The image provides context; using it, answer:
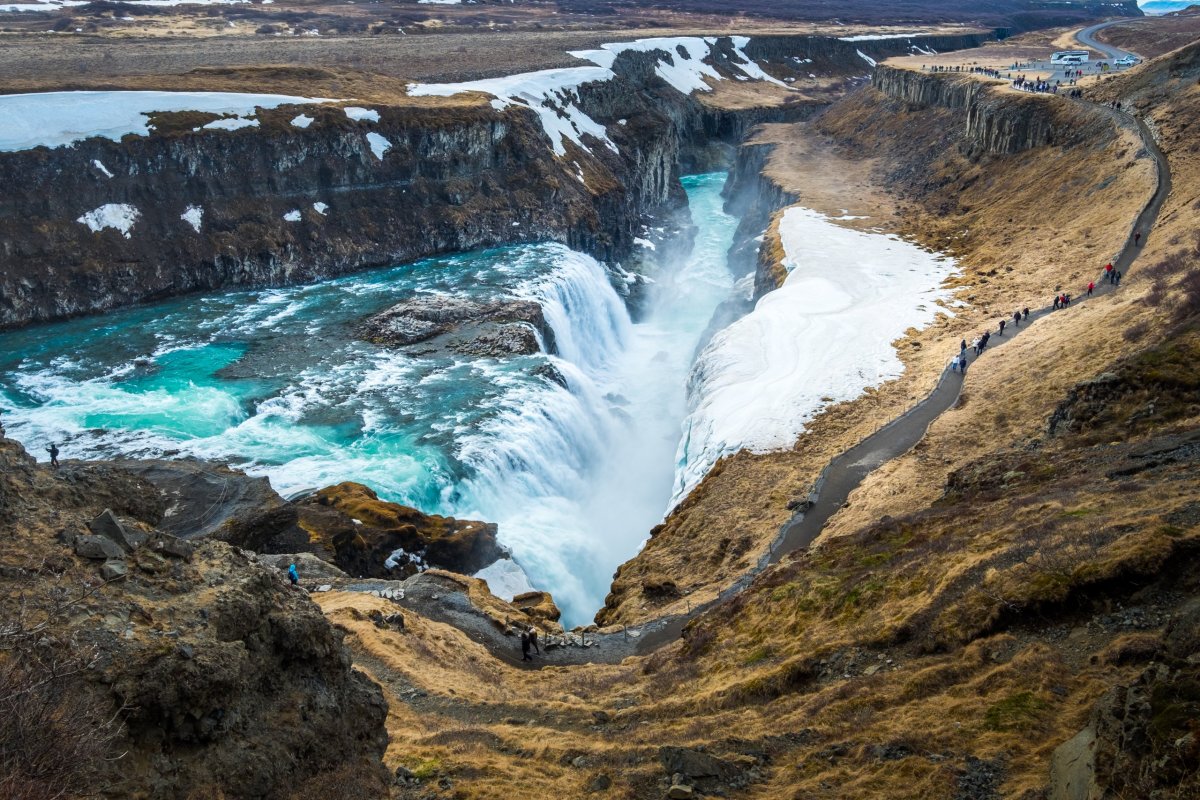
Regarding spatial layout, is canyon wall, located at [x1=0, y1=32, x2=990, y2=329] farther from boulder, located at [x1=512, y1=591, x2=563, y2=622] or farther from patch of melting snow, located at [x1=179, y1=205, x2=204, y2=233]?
boulder, located at [x1=512, y1=591, x2=563, y2=622]

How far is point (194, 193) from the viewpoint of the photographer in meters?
57.2

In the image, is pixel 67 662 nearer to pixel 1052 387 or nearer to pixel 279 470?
pixel 279 470

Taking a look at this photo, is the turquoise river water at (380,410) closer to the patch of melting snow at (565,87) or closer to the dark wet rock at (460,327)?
the dark wet rock at (460,327)

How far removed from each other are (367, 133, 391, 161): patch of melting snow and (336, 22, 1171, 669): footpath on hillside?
155 ft

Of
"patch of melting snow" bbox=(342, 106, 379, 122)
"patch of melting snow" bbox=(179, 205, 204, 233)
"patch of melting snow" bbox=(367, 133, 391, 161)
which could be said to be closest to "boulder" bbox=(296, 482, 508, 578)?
"patch of melting snow" bbox=(179, 205, 204, 233)

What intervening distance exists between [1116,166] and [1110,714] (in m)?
60.4

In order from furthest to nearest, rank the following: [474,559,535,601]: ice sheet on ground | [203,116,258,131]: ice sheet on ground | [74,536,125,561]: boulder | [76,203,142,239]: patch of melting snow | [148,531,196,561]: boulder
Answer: [203,116,258,131]: ice sheet on ground < [76,203,142,239]: patch of melting snow < [474,559,535,601]: ice sheet on ground < [148,531,196,561]: boulder < [74,536,125,561]: boulder

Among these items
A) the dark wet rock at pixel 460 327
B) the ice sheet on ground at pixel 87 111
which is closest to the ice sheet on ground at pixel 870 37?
the ice sheet on ground at pixel 87 111

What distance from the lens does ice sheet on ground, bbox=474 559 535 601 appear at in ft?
104

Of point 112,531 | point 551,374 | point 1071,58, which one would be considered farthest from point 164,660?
point 1071,58

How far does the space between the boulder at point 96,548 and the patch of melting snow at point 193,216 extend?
166 feet

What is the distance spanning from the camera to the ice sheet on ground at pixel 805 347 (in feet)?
123

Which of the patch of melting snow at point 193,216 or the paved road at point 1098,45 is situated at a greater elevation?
the paved road at point 1098,45

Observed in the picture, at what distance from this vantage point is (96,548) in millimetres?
11375
